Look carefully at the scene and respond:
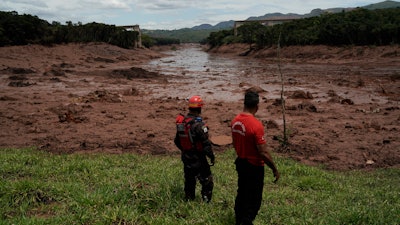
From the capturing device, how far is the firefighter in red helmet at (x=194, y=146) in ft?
16.2

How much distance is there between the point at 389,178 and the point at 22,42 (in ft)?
138

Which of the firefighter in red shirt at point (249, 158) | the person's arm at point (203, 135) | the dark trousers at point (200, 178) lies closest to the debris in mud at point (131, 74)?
the dark trousers at point (200, 178)

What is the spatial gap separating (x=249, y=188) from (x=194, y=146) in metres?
1.10

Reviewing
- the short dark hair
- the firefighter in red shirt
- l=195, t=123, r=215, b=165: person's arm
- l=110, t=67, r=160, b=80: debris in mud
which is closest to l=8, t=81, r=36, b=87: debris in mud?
l=110, t=67, r=160, b=80: debris in mud

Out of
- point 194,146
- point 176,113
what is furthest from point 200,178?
point 176,113

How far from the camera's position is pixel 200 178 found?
17.0 ft

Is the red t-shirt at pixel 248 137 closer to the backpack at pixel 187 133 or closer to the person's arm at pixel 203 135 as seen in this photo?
the person's arm at pixel 203 135

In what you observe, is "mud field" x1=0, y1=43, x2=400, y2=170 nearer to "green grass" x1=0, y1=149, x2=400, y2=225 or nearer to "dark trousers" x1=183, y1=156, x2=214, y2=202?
"green grass" x1=0, y1=149, x2=400, y2=225

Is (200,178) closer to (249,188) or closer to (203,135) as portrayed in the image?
(203,135)

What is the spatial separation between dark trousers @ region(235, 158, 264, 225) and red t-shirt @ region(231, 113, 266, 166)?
9 cm

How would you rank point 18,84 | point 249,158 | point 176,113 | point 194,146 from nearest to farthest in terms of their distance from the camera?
point 249,158 → point 194,146 → point 176,113 → point 18,84

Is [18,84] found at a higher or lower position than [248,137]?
lower

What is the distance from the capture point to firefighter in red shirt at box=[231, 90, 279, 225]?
4.07m

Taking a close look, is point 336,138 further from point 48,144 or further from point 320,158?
point 48,144
